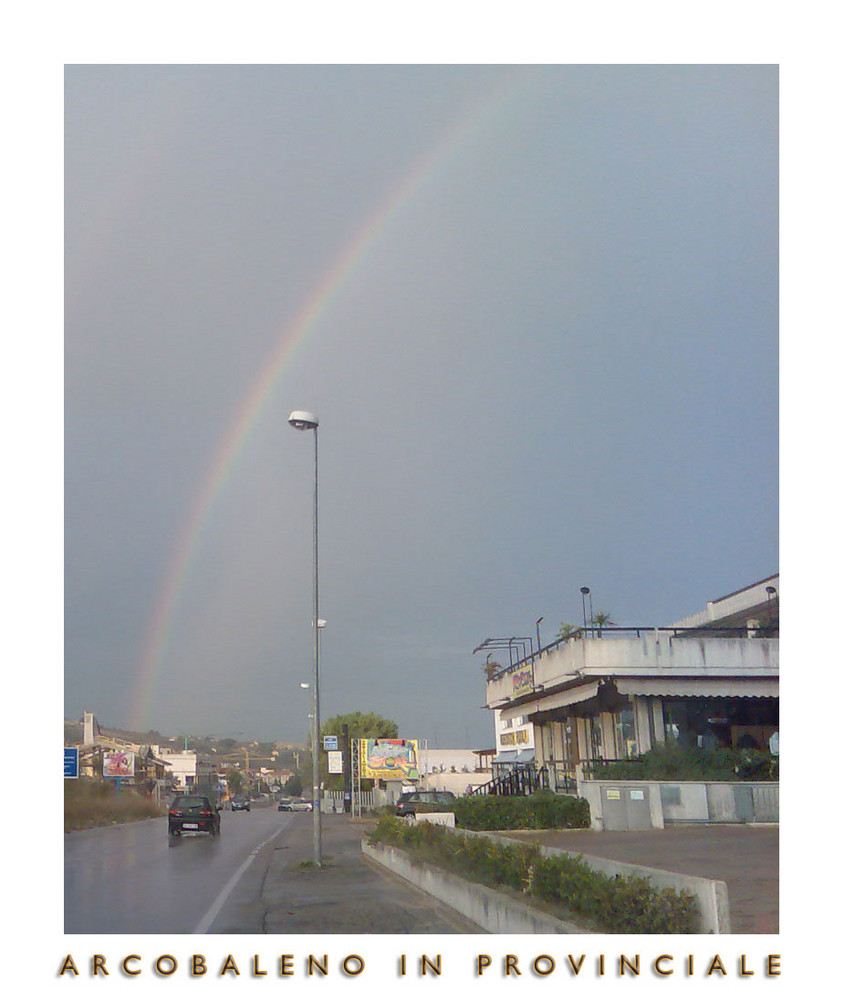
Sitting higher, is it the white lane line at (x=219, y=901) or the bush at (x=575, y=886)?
the bush at (x=575, y=886)

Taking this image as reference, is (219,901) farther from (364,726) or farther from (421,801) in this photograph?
(364,726)

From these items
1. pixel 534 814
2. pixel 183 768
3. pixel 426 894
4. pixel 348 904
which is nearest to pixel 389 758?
pixel 534 814

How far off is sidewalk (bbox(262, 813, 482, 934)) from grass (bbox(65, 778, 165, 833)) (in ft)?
97.8

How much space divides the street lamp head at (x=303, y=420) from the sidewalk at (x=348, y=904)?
9.63 meters

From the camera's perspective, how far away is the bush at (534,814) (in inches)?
1110

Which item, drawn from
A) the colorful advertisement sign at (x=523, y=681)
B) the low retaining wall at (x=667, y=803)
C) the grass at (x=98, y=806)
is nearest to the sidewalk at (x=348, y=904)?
the low retaining wall at (x=667, y=803)

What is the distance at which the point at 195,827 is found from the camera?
41.1 meters

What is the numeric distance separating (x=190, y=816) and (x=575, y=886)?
3334 centimetres

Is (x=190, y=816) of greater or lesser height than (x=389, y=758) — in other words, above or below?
above

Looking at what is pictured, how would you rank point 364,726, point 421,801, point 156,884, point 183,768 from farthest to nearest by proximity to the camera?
point 183,768
point 364,726
point 421,801
point 156,884

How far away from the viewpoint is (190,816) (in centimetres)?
4144

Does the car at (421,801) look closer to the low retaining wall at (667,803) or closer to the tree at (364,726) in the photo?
the low retaining wall at (667,803)

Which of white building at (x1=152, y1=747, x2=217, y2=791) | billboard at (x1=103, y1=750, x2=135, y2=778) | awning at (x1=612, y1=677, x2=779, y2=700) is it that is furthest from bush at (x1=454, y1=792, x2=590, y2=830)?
white building at (x1=152, y1=747, x2=217, y2=791)
